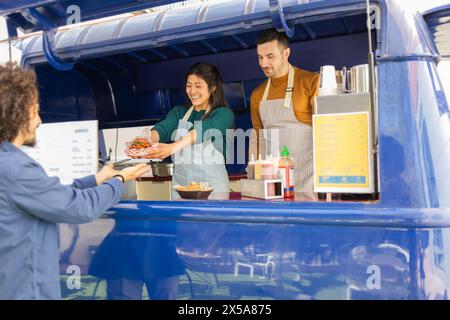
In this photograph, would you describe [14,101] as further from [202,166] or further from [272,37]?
[272,37]

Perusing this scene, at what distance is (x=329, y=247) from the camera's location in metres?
2.12

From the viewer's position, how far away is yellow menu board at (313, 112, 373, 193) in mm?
2191

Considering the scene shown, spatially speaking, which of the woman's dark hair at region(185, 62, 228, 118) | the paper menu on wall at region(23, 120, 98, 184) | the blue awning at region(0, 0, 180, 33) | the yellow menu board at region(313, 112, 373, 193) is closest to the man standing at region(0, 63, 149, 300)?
the paper menu on wall at region(23, 120, 98, 184)

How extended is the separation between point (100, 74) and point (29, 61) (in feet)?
6.19

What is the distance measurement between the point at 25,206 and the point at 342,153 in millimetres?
1373

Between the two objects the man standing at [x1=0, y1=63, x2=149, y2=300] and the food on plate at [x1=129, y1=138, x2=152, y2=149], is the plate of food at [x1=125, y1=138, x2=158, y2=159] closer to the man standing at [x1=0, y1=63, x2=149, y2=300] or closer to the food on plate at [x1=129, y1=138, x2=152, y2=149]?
the food on plate at [x1=129, y1=138, x2=152, y2=149]

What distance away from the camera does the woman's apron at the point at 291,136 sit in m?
2.93

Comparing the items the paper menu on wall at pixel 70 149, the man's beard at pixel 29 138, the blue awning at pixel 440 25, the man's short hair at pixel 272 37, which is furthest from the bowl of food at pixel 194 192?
the blue awning at pixel 440 25

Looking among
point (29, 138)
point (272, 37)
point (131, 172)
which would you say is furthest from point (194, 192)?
point (272, 37)

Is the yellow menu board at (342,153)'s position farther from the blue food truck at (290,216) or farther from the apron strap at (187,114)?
the apron strap at (187,114)

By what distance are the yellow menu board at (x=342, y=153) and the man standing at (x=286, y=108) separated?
616 millimetres
